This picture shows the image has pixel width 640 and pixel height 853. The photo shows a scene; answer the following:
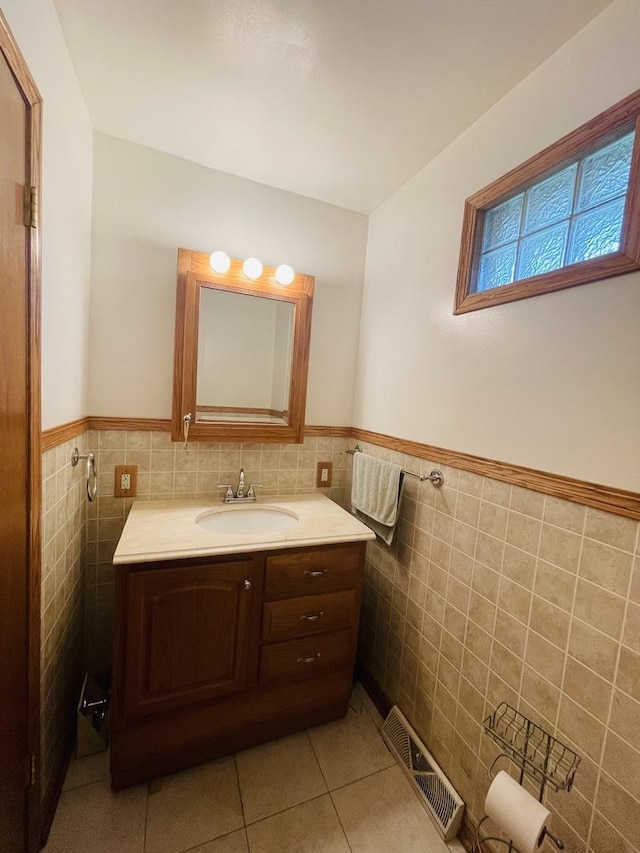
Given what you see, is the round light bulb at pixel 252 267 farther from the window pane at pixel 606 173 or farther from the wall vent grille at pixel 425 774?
the wall vent grille at pixel 425 774

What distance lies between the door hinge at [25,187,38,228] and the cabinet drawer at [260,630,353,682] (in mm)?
1568

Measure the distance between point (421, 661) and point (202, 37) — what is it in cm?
235

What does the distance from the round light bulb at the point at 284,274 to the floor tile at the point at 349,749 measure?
2.09 metres


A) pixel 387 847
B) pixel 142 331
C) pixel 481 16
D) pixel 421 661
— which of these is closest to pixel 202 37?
pixel 481 16

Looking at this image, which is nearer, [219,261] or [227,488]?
[219,261]

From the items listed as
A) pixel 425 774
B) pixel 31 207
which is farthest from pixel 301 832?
pixel 31 207

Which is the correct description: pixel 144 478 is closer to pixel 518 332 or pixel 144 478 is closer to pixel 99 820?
pixel 99 820

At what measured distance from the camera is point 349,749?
1.46 metres

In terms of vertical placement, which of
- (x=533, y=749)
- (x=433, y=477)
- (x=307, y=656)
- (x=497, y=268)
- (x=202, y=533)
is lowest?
(x=307, y=656)

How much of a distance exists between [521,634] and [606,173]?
1.36m

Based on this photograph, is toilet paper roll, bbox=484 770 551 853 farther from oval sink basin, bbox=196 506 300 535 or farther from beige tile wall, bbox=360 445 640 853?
oval sink basin, bbox=196 506 300 535

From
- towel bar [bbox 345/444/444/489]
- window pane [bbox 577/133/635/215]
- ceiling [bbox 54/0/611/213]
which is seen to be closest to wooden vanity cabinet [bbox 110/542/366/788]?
towel bar [bbox 345/444/444/489]

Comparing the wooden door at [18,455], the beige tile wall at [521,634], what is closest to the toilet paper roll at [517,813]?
the beige tile wall at [521,634]

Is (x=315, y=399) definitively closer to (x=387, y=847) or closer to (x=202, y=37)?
(x=202, y=37)
